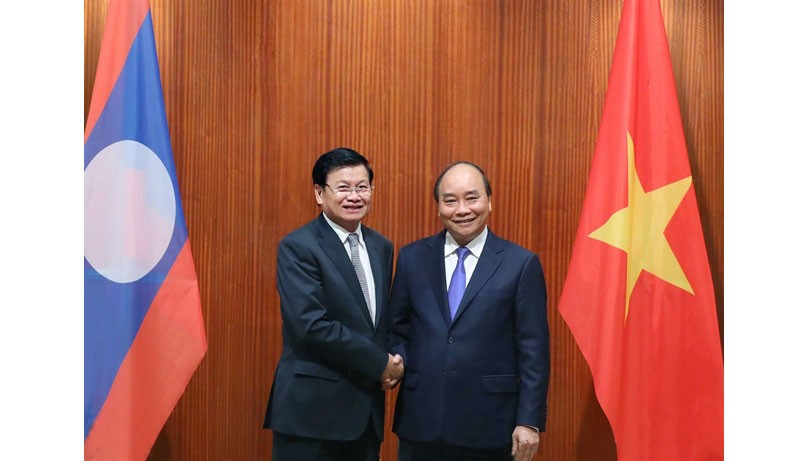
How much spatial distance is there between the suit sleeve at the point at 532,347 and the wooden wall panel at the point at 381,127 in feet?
2.65

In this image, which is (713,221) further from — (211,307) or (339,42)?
(211,307)

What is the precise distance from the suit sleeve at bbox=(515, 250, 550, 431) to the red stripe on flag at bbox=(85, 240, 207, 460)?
1149 millimetres

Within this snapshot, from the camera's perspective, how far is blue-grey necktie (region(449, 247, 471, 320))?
9.09 ft

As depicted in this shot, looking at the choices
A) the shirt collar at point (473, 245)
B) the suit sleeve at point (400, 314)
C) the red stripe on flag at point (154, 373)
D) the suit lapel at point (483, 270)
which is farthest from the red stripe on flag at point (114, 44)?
the suit lapel at point (483, 270)

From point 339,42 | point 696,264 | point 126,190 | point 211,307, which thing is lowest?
point 211,307

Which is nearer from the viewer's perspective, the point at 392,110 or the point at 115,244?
the point at 115,244

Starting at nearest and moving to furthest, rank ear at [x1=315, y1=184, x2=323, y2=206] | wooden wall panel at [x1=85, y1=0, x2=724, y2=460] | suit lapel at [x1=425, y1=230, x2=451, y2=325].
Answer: suit lapel at [x1=425, y1=230, x2=451, y2=325] → ear at [x1=315, y1=184, x2=323, y2=206] → wooden wall panel at [x1=85, y1=0, x2=724, y2=460]

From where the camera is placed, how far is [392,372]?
2756 millimetres

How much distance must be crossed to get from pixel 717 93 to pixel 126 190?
238cm

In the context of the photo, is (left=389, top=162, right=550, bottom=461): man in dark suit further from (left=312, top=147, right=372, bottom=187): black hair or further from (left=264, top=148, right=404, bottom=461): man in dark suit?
(left=312, top=147, right=372, bottom=187): black hair

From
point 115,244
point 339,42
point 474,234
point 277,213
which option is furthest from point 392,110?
point 115,244

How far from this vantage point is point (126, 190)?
9.87 ft

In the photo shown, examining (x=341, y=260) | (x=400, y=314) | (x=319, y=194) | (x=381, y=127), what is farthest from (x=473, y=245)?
(x=381, y=127)

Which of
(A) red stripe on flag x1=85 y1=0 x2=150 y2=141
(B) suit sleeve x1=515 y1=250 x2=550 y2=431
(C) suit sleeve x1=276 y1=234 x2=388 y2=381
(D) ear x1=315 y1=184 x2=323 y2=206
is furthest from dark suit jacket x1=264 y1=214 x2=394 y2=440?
(A) red stripe on flag x1=85 y1=0 x2=150 y2=141
